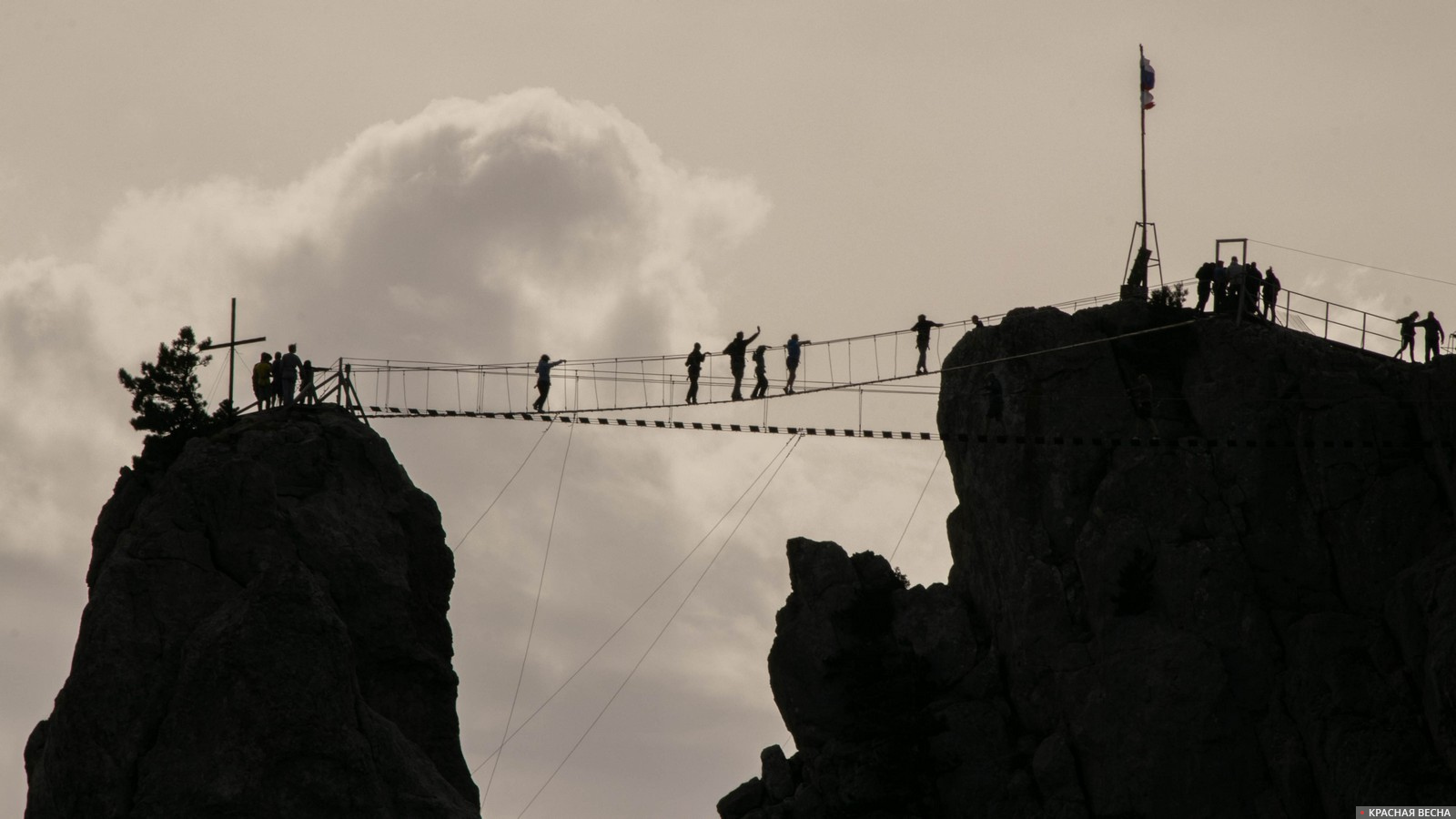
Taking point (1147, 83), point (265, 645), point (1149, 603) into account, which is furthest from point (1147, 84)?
point (265, 645)

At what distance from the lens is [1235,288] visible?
8625 cm

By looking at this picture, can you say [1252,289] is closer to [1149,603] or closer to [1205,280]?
[1205,280]

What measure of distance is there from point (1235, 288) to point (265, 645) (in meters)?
37.0

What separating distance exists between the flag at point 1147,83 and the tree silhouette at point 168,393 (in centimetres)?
3709

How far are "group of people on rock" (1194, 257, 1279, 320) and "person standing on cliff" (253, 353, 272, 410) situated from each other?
32046 millimetres

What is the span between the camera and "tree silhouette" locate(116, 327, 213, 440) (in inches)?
3243

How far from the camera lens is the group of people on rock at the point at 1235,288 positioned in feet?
283

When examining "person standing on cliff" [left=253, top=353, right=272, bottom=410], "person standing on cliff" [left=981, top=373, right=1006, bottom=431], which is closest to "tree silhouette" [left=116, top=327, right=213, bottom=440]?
"person standing on cliff" [left=253, top=353, right=272, bottom=410]

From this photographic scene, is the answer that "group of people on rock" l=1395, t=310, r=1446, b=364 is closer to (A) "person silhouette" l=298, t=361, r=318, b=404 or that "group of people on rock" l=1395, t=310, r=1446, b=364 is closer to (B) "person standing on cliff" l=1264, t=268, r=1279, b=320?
(B) "person standing on cliff" l=1264, t=268, r=1279, b=320

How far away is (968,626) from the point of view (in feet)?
283

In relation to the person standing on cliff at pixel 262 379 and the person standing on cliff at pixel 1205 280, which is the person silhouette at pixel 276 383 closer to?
the person standing on cliff at pixel 262 379

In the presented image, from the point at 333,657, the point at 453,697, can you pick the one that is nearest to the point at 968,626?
the point at 453,697

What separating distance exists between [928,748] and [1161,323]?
1721 centimetres

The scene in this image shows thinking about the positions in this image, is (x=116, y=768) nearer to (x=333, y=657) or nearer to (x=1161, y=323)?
(x=333, y=657)
